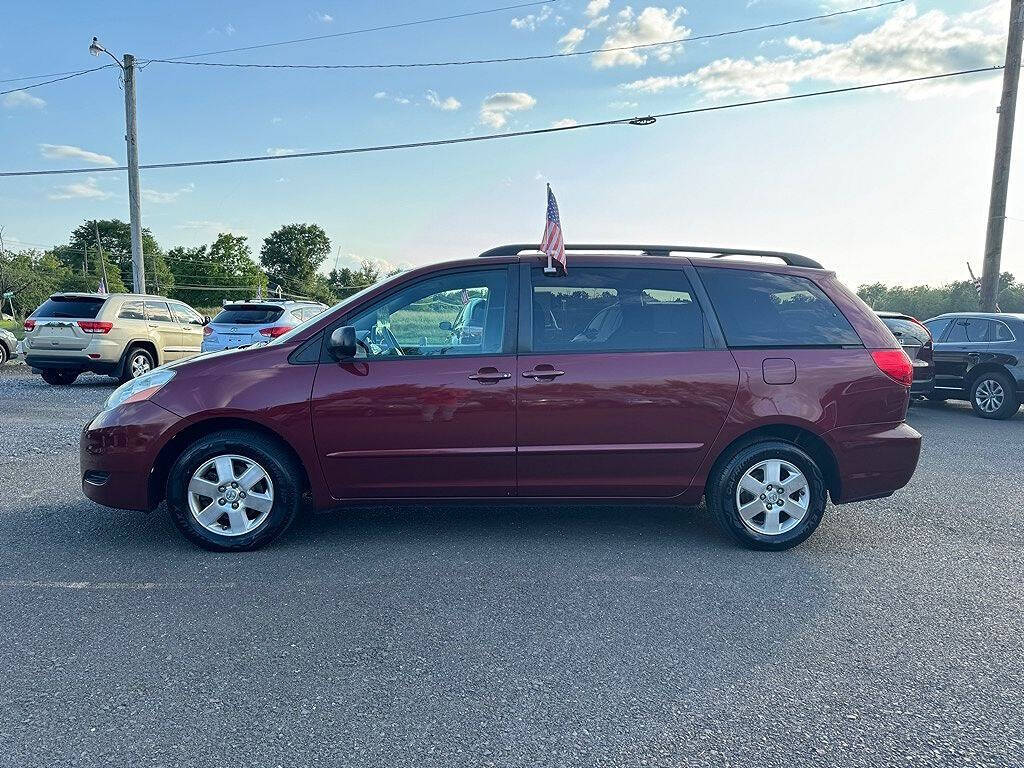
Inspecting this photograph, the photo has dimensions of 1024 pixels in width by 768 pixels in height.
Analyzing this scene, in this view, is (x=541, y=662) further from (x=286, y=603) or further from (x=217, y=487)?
(x=217, y=487)

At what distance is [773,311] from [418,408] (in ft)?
7.45

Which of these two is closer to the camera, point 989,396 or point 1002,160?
point 989,396

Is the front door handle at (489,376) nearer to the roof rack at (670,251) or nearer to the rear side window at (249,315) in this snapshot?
the roof rack at (670,251)

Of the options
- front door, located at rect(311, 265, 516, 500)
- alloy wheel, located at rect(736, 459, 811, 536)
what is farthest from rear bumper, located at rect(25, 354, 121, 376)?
alloy wheel, located at rect(736, 459, 811, 536)

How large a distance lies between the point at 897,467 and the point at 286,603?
12.1 ft

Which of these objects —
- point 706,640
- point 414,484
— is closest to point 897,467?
point 706,640

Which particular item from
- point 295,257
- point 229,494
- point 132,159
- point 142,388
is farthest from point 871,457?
point 295,257

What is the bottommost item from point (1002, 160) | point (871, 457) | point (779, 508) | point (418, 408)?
point (779, 508)

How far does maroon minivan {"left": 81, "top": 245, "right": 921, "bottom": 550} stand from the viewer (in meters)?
4.02

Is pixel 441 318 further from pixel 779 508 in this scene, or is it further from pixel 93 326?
pixel 93 326

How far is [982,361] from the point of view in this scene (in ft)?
32.4

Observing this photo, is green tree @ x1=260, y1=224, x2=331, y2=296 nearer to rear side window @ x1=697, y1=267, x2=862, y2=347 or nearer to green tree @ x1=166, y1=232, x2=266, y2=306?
green tree @ x1=166, y1=232, x2=266, y2=306

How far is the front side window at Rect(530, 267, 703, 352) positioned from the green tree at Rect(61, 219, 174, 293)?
99.8m

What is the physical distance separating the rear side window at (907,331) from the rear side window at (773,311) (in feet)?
19.0
